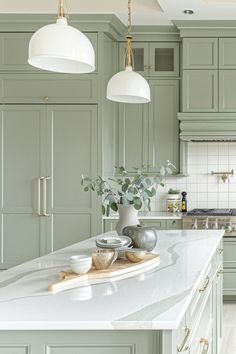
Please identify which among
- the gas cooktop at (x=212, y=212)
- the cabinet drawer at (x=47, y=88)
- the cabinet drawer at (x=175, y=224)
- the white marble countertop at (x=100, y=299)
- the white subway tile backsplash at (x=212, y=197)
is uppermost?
the cabinet drawer at (x=47, y=88)

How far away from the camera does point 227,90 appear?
5.10m

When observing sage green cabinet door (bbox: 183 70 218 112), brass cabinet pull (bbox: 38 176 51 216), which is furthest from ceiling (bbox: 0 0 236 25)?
brass cabinet pull (bbox: 38 176 51 216)

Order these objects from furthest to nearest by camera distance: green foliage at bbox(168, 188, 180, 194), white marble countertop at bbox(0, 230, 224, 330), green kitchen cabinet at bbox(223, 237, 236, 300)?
green foliage at bbox(168, 188, 180, 194) → green kitchen cabinet at bbox(223, 237, 236, 300) → white marble countertop at bbox(0, 230, 224, 330)

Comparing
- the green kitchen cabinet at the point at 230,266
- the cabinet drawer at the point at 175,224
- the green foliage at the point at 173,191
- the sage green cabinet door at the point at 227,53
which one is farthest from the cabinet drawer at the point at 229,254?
the sage green cabinet door at the point at 227,53

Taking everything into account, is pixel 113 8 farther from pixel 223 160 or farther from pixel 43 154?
pixel 223 160

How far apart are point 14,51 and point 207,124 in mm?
2070

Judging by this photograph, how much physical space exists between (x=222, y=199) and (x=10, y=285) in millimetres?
3873

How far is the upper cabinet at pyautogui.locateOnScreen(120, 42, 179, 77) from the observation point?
531 cm

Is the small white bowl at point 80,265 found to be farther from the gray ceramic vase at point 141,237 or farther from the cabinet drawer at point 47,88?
the cabinet drawer at point 47,88

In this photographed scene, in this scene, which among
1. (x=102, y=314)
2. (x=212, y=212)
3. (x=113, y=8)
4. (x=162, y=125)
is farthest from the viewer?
(x=162, y=125)

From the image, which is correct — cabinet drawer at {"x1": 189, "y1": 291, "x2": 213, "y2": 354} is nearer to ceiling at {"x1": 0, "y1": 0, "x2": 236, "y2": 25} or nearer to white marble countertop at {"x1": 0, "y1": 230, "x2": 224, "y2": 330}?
white marble countertop at {"x1": 0, "y1": 230, "x2": 224, "y2": 330}

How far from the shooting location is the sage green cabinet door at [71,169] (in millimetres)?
4879

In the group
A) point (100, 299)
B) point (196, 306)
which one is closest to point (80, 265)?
point (100, 299)

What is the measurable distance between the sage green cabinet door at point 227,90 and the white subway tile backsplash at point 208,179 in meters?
0.51
